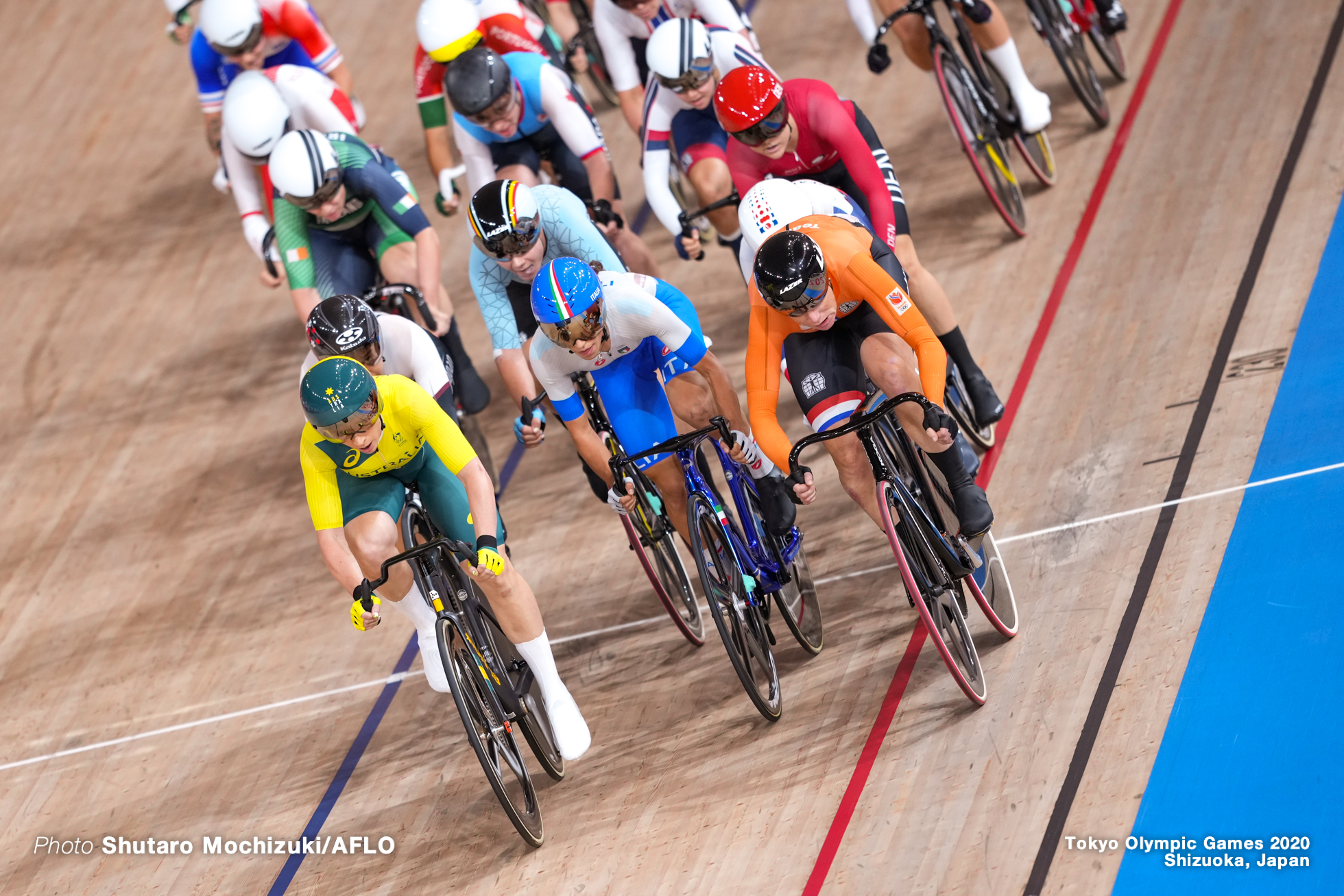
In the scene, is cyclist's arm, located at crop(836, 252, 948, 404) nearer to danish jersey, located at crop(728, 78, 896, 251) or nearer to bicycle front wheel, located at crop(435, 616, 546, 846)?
danish jersey, located at crop(728, 78, 896, 251)

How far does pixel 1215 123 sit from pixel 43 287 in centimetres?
636

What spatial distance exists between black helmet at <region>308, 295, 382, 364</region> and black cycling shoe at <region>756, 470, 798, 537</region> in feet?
4.22

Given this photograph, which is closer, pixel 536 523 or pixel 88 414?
pixel 536 523

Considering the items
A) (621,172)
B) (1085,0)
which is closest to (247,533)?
(621,172)

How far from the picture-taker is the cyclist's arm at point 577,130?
4.93 metres

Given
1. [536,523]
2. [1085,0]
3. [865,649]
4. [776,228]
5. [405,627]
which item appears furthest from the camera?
[1085,0]

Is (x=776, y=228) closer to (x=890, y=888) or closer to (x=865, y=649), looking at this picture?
(x=865, y=649)

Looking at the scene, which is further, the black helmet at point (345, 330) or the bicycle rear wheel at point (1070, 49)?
the bicycle rear wheel at point (1070, 49)

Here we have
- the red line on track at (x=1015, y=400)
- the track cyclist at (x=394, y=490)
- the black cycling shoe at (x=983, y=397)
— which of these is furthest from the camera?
the black cycling shoe at (x=983, y=397)

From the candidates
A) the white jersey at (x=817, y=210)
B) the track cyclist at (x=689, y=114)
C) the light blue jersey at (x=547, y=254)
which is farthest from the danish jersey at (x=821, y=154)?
the light blue jersey at (x=547, y=254)

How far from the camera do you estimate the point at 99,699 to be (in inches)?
192

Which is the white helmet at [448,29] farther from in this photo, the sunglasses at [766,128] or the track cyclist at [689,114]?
the sunglasses at [766,128]

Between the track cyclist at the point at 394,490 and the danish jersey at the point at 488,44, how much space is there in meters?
2.21

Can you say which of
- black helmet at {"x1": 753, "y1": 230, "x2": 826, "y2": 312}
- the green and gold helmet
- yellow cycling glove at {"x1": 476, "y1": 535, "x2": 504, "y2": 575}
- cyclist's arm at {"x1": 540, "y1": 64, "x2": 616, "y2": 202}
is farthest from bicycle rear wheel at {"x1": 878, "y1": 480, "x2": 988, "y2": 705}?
cyclist's arm at {"x1": 540, "y1": 64, "x2": 616, "y2": 202}
